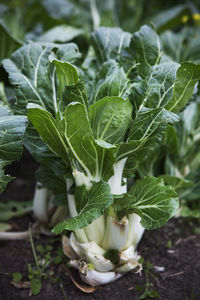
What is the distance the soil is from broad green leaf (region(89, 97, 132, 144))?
0.57 meters

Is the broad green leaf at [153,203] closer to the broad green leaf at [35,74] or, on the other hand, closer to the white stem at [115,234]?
the white stem at [115,234]

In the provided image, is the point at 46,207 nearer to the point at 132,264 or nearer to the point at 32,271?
the point at 32,271

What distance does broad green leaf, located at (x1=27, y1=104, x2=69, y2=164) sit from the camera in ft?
3.72

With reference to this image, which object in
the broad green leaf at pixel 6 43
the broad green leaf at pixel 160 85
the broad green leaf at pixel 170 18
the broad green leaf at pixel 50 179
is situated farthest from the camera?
the broad green leaf at pixel 170 18

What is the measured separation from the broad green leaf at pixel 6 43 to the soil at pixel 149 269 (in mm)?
937

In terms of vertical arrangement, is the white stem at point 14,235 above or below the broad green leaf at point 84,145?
below

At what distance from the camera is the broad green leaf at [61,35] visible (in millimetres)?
2157

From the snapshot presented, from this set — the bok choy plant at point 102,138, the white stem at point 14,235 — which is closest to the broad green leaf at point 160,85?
the bok choy plant at point 102,138

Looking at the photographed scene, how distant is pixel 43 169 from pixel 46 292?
482mm

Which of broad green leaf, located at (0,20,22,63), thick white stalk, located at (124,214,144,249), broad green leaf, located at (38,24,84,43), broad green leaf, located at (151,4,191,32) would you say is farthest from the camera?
broad green leaf, located at (151,4,191,32)

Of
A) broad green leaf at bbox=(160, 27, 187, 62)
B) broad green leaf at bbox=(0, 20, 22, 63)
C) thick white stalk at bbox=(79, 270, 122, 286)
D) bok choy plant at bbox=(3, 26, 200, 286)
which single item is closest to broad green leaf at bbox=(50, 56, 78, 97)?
bok choy plant at bbox=(3, 26, 200, 286)

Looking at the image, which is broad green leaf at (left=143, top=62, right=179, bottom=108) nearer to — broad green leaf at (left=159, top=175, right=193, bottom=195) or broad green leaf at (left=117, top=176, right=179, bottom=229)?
broad green leaf at (left=117, top=176, right=179, bottom=229)

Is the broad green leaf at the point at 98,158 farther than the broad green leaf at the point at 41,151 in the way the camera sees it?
No

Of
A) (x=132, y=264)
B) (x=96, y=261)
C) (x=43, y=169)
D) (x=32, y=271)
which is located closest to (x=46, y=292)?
(x=32, y=271)
